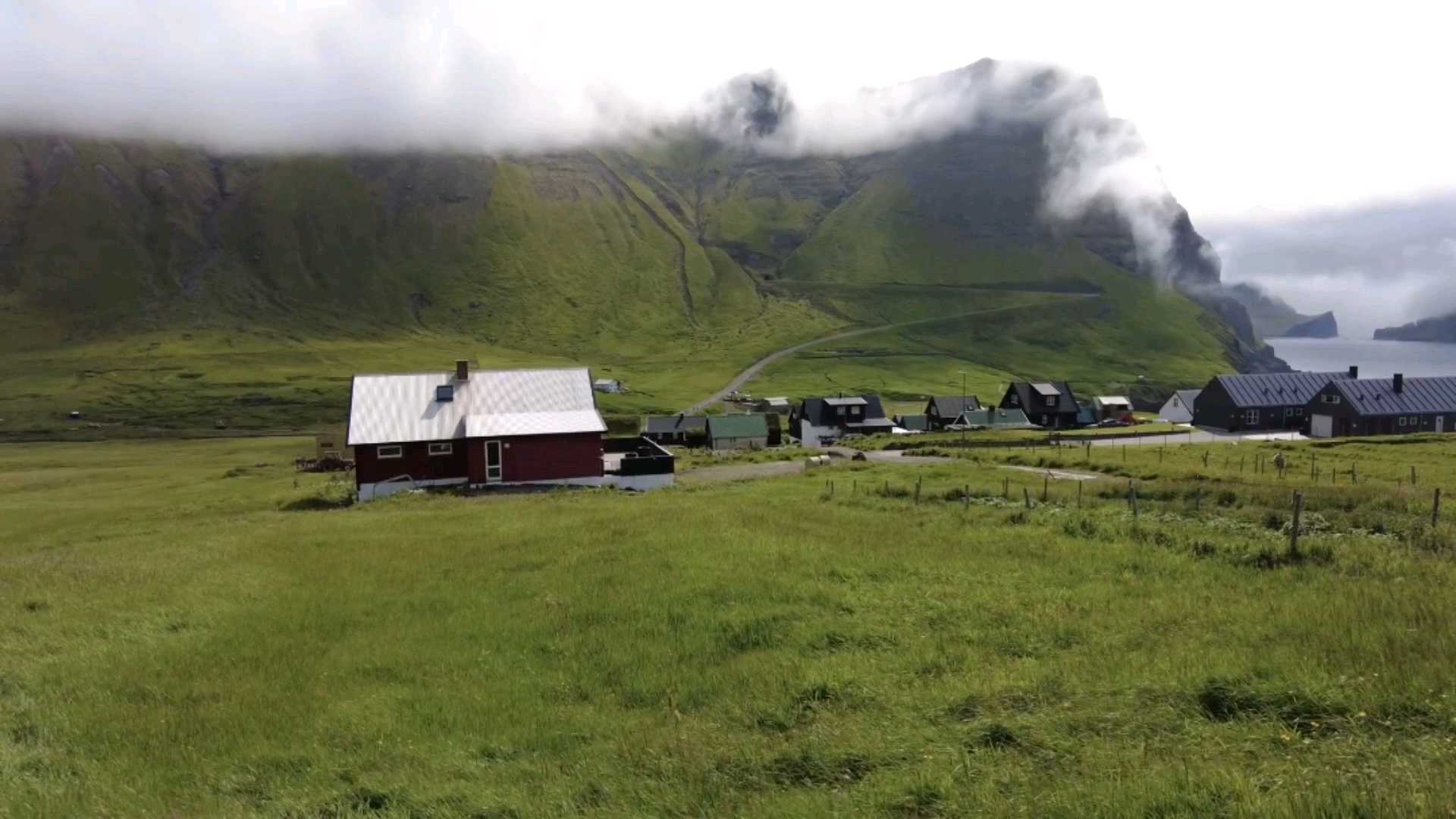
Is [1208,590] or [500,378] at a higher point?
[500,378]

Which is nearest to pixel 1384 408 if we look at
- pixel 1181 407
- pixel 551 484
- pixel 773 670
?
pixel 1181 407

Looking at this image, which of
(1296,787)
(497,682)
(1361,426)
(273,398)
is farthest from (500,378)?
(273,398)

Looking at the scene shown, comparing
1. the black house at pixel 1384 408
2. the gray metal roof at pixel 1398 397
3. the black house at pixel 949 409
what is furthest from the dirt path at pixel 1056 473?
the black house at pixel 949 409

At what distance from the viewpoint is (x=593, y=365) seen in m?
196

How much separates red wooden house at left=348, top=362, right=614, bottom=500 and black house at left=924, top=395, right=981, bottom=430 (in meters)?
70.0

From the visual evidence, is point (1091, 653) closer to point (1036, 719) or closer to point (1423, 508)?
point (1036, 719)

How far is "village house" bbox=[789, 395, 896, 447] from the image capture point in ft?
356

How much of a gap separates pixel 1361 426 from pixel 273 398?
542 feet

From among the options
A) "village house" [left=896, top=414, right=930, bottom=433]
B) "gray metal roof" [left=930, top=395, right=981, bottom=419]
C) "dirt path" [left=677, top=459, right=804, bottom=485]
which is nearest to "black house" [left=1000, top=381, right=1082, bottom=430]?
"gray metal roof" [left=930, top=395, right=981, bottom=419]

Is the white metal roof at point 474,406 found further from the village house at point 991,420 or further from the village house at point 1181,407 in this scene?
the village house at point 1181,407

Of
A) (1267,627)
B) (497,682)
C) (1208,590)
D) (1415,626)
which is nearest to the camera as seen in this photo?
(1415,626)

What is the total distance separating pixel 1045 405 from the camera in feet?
378

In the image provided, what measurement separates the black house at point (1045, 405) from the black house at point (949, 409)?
655 cm

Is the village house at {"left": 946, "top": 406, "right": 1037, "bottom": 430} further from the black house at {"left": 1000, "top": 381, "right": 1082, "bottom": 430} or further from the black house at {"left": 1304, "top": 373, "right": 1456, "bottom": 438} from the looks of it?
the black house at {"left": 1304, "top": 373, "right": 1456, "bottom": 438}
